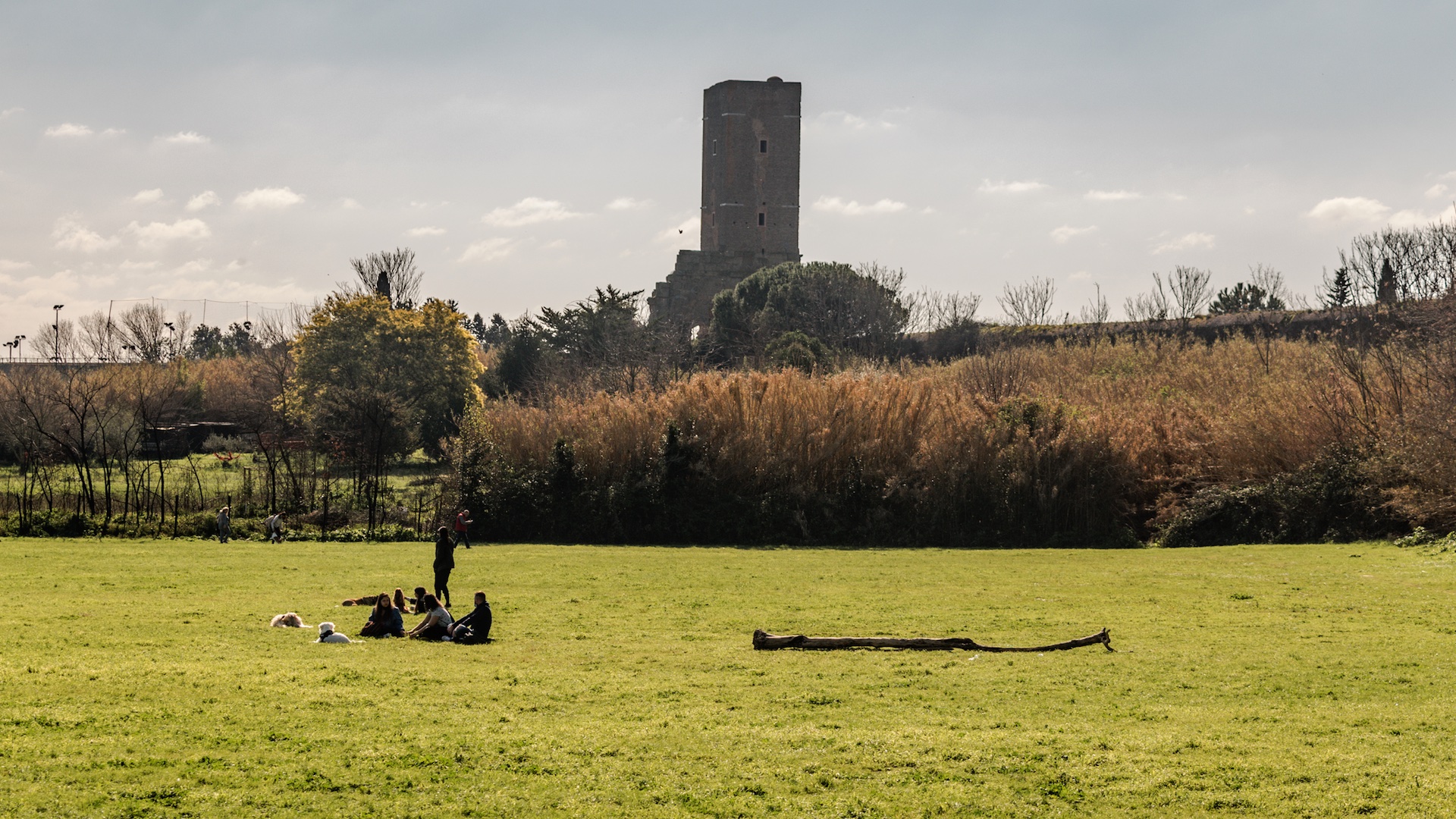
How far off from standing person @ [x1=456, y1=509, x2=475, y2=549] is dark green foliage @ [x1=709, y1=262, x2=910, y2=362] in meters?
30.6

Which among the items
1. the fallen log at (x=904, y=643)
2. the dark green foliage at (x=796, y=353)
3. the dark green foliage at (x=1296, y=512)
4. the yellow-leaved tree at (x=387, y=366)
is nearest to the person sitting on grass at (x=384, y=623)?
the fallen log at (x=904, y=643)

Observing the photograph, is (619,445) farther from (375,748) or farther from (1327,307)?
(1327,307)

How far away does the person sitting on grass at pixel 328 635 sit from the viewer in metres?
12.5

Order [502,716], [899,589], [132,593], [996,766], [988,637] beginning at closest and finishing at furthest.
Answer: [996,766] → [502,716] → [988,637] → [132,593] → [899,589]

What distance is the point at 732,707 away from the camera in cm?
966

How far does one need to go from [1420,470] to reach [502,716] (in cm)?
1973

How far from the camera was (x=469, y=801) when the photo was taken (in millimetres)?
7406

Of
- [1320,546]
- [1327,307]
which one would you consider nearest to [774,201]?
[1327,307]

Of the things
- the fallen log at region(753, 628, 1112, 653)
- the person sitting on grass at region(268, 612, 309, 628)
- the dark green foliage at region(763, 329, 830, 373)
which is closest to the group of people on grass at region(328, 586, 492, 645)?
the person sitting on grass at region(268, 612, 309, 628)

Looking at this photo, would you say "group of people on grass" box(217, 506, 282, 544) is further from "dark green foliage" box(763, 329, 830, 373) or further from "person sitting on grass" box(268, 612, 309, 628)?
"dark green foliage" box(763, 329, 830, 373)

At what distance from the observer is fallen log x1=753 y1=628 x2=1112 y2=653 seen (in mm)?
12102

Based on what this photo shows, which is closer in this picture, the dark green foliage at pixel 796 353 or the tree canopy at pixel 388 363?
the dark green foliage at pixel 796 353

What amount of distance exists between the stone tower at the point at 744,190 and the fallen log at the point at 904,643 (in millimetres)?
68133

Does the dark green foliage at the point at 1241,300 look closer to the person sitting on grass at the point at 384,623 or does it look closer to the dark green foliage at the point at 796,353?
the dark green foliage at the point at 796,353
